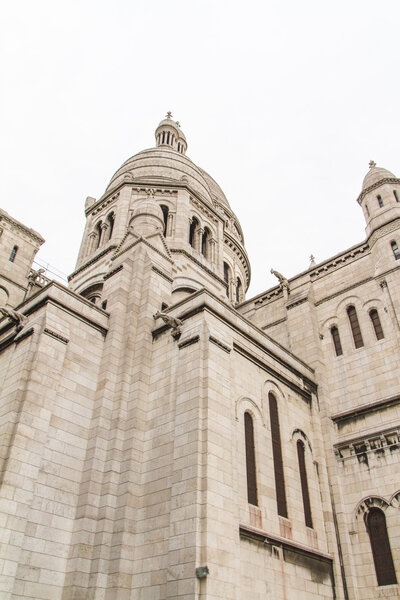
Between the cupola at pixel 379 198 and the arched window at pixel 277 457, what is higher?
the cupola at pixel 379 198

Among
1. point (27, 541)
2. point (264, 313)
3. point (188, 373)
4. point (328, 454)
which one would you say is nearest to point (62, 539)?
point (27, 541)

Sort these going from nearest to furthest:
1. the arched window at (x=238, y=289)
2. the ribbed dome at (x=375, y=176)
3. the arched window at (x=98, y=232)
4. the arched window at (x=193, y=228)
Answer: the ribbed dome at (x=375, y=176)
the arched window at (x=193, y=228)
the arched window at (x=98, y=232)
the arched window at (x=238, y=289)

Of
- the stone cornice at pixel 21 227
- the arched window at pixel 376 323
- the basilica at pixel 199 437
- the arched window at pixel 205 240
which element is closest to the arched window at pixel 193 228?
the arched window at pixel 205 240

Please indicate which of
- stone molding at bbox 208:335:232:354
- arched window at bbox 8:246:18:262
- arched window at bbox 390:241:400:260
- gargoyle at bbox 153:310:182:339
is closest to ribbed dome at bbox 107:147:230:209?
arched window at bbox 8:246:18:262

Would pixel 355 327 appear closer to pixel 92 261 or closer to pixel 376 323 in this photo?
pixel 376 323

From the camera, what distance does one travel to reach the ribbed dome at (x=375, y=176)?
2539 cm

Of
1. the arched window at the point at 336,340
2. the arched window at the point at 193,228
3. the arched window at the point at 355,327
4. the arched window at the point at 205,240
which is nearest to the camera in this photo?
the arched window at the point at 355,327

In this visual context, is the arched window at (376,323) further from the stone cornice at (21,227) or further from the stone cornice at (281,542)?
the stone cornice at (21,227)

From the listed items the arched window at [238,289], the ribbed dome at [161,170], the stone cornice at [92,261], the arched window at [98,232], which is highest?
the ribbed dome at [161,170]

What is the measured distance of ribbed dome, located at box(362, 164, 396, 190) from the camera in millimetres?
25391

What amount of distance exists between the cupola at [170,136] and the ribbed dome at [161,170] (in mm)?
7786

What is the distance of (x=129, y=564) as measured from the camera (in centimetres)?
1316

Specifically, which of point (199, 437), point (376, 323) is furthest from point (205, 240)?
point (199, 437)

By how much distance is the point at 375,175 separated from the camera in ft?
84.5
